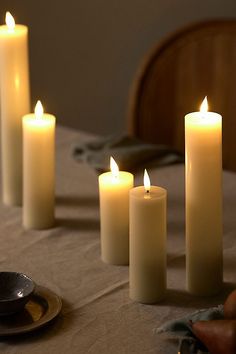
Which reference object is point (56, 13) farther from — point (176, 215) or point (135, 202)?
point (135, 202)

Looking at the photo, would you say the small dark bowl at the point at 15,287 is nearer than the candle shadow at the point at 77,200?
Yes

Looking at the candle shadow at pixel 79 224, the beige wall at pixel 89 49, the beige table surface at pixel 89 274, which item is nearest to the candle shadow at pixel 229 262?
the beige table surface at pixel 89 274

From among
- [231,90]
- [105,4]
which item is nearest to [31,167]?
[231,90]

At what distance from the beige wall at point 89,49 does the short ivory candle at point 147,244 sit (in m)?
1.42

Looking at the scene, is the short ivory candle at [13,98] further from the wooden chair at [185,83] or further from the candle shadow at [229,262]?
the wooden chair at [185,83]

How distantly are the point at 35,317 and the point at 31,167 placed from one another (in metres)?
0.33

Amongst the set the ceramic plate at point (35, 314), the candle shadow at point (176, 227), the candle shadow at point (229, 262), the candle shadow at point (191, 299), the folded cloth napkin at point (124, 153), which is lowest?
the candle shadow at point (191, 299)

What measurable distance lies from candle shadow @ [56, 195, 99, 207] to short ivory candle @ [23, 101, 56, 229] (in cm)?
10

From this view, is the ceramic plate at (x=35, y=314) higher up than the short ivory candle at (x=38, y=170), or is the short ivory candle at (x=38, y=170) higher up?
the short ivory candle at (x=38, y=170)

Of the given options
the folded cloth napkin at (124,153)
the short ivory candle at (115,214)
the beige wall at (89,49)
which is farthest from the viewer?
the beige wall at (89,49)

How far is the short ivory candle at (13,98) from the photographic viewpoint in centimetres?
124

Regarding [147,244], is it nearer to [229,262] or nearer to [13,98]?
[229,262]

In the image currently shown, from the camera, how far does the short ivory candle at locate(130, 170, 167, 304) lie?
938 mm

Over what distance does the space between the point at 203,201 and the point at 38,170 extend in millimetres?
307
